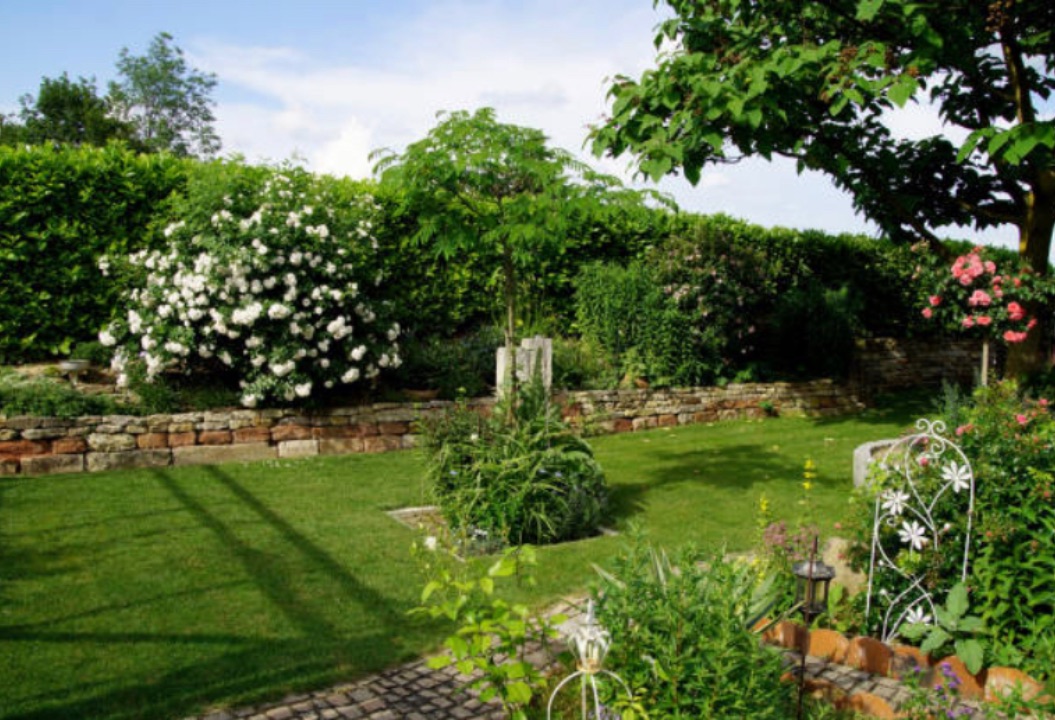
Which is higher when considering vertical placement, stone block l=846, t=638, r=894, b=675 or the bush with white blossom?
the bush with white blossom

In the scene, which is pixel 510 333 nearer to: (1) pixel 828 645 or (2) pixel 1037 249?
(1) pixel 828 645

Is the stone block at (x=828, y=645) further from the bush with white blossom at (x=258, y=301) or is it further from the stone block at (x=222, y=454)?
the stone block at (x=222, y=454)

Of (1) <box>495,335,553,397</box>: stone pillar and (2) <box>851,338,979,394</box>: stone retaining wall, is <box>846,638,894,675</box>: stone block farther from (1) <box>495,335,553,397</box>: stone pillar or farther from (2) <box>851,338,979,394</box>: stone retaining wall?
(2) <box>851,338,979,394</box>: stone retaining wall

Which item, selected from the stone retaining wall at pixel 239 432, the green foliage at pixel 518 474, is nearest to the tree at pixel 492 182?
the green foliage at pixel 518 474

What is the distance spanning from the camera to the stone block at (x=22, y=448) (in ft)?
22.9

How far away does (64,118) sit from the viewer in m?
27.2

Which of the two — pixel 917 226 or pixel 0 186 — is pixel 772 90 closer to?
pixel 917 226

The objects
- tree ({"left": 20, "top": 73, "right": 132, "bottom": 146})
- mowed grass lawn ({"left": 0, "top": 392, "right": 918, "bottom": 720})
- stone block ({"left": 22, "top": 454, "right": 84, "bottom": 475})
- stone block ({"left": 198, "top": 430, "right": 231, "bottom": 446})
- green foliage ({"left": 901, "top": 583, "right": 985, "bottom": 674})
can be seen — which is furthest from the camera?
tree ({"left": 20, "top": 73, "right": 132, "bottom": 146})

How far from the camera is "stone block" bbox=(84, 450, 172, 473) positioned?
7.25 metres

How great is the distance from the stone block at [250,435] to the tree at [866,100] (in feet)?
15.2

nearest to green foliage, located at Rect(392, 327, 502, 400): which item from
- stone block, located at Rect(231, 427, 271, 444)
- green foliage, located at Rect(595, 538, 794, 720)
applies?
stone block, located at Rect(231, 427, 271, 444)

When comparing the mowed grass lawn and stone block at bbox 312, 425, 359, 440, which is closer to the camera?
the mowed grass lawn

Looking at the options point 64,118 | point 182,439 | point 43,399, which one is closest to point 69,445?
point 43,399

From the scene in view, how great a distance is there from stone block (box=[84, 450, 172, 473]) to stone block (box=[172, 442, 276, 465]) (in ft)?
0.35
